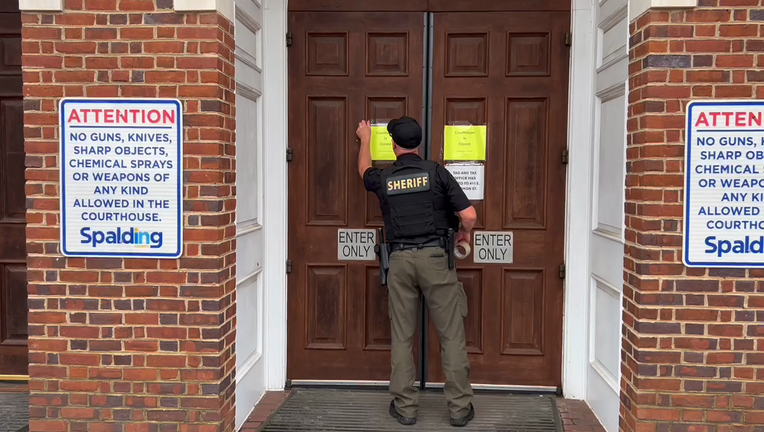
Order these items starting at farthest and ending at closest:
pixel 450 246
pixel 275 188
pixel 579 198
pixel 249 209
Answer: pixel 275 188
pixel 579 198
pixel 249 209
pixel 450 246

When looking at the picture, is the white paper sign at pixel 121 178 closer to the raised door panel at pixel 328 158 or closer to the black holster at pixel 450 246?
the raised door panel at pixel 328 158

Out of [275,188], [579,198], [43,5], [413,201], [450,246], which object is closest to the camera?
[43,5]

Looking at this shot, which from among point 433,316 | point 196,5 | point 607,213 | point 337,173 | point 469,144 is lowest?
point 433,316

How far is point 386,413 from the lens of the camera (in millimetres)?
4219

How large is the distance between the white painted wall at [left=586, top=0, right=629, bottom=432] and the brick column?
2334mm

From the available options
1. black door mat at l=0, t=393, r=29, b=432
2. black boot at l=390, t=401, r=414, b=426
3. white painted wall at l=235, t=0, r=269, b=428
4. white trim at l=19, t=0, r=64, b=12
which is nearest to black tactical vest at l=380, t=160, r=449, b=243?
white painted wall at l=235, t=0, r=269, b=428

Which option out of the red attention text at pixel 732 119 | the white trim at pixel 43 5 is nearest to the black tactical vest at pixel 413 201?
the red attention text at pixel 732 119

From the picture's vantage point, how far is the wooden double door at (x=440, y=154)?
444cm

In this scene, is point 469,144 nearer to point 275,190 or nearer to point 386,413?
point 275,190

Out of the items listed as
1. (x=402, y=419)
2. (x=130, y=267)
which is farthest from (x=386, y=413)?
(x=130, y=267)

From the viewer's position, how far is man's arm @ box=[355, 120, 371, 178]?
422 centimetres

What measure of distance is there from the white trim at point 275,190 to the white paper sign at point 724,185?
2.65 m

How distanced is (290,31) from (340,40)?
37 centimetres

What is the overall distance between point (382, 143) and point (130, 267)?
1931 mm
